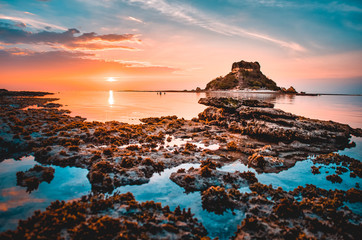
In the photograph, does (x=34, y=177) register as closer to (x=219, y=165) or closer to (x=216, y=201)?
(x=216, y=201)

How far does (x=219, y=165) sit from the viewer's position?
1238 cm

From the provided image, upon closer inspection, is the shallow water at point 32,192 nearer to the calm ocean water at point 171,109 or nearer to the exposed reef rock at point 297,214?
the exposed reef rock at point 297,214

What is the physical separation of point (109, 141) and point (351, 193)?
18.6 metres

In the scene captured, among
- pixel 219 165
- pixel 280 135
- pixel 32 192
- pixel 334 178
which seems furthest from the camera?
pixel 280 135

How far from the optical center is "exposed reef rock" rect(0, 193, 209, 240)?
577 centimetres

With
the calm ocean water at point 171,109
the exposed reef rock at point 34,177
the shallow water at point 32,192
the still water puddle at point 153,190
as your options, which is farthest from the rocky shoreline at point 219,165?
the calm ocean water at point 171,109

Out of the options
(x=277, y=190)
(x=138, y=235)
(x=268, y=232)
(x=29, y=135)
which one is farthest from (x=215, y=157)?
(x=29, y=135)

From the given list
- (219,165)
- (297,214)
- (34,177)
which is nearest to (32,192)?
(34,177)

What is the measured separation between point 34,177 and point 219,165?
11701 mm

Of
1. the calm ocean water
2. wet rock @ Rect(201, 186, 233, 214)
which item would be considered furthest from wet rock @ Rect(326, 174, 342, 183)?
the calm ocean water

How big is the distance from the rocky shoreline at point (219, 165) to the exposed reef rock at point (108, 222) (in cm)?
4

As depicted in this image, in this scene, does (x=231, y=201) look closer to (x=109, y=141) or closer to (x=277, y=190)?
(x=277, y=190)

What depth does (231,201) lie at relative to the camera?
27.0 ft

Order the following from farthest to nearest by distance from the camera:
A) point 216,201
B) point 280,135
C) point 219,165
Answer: point 280,135, point 219,165, point 216,201
